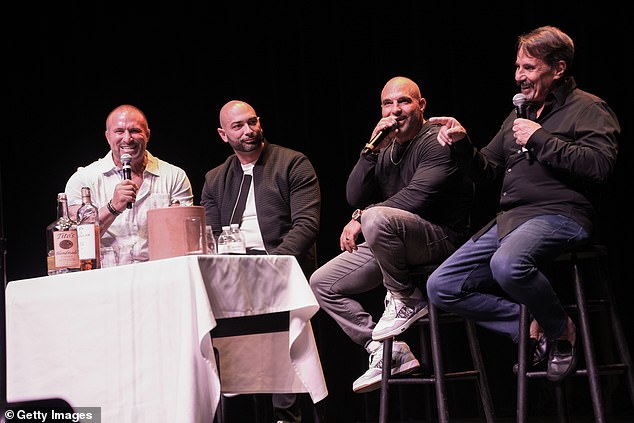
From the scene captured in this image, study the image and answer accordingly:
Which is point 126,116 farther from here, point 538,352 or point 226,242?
point 538,352

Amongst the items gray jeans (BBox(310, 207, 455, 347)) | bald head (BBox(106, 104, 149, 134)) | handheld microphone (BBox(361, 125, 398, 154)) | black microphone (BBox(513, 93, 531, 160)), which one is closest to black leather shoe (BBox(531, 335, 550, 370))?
gray jeans (BBox(310, 207, 455, 347))

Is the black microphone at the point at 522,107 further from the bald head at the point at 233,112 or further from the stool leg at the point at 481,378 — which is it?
the bald head at the point at 233,112

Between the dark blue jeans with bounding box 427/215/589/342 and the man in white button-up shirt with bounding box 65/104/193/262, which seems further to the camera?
the man in white button-up shirt with bounding box 65/104/193/262

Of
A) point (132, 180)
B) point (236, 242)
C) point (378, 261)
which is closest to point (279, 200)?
point (132, 180)

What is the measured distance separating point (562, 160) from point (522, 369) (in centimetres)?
67

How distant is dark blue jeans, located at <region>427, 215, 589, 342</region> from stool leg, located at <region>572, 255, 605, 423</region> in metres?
0.06

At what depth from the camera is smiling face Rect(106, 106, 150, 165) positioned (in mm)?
3531

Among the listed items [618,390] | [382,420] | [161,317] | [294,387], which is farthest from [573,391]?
[161,317]

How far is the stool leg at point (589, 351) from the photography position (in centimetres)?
239

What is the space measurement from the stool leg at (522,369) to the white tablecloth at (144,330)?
623 millimetres

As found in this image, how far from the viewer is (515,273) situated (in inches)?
96.7

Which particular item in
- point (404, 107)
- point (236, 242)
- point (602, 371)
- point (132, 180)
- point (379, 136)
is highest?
point (404, 107)

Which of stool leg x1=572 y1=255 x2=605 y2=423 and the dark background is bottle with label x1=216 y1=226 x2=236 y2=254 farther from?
the dark background

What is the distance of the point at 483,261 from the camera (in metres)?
2.75
